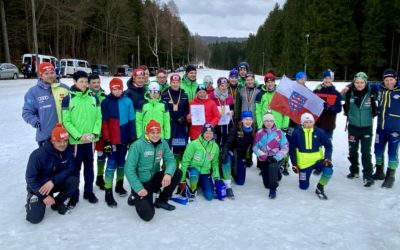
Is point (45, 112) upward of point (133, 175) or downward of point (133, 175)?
upward

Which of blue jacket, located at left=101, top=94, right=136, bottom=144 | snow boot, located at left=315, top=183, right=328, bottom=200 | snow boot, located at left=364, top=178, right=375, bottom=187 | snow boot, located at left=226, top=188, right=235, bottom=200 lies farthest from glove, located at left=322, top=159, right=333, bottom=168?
blue jacket, located at left=101, top=94, right=136, bottom=144

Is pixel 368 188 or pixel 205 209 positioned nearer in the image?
pixel 205 209

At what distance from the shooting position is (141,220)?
448cm

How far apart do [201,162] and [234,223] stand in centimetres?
121

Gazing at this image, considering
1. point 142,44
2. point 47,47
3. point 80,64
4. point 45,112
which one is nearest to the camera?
point 45,112

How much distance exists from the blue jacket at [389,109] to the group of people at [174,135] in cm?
2

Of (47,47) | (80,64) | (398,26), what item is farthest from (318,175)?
(47,47)

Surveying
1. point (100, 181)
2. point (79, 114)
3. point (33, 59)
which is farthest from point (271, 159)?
point (33, 59)

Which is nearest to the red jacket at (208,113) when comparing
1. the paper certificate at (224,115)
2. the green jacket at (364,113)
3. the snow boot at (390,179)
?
the paper certificate at (224,115)

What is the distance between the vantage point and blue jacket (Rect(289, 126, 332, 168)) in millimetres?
5668

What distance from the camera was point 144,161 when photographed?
15.5ft

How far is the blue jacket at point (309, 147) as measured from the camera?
5668mm

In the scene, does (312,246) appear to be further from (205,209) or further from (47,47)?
(47,47)

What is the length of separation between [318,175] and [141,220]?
3674 mm
